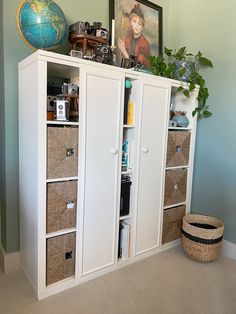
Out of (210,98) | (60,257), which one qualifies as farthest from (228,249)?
(60,257)

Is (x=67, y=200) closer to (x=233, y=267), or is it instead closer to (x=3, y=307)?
(x=3, y=307)

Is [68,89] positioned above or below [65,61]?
below

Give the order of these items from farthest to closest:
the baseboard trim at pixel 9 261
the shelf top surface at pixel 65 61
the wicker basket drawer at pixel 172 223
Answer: the wicker basket drawer at pixel 172 223
the baseboard trim at pixel 9 261
the shelf top surface at pixel 65 61

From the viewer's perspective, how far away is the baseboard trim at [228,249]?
2.30 m

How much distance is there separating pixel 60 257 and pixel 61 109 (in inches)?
41.3

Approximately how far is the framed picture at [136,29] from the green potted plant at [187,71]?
0.29 m

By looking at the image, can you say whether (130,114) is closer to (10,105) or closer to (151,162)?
(151,162)

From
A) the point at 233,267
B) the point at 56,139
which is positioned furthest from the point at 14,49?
the point at 233,267

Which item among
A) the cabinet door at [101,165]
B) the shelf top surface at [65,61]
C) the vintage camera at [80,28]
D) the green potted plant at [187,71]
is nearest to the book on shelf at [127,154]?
the cabinet door at [101,165]

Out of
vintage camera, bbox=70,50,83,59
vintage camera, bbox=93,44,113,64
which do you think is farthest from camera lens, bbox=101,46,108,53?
vintage camera, bbox=70,50,83,59

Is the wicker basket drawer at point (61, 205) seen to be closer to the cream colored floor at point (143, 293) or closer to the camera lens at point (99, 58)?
the cream colored floor at point (143, 293)

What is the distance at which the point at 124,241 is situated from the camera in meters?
2.12

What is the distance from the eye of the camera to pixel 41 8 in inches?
63.9

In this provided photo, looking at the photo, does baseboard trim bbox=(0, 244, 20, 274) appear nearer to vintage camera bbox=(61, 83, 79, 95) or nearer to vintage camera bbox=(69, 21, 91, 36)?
vintage camera bbox=(61, 83, 79, 95)
